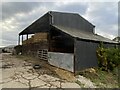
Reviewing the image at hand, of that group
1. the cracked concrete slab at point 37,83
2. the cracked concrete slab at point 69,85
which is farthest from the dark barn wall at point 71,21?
the cracked concrete slab at point 69,85

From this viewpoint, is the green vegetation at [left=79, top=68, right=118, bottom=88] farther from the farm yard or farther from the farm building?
the farm building

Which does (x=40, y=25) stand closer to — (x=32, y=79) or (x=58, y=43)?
(x=58, y=43)

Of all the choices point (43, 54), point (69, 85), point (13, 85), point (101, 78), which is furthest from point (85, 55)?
point (13, 85)

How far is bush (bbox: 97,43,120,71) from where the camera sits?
12414mm

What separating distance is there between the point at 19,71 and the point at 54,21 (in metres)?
5.39

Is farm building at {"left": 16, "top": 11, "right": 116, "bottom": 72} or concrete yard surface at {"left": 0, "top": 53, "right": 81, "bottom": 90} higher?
farm building at {"left": 16, "top": 11, "right": 116, "bottom": 72}

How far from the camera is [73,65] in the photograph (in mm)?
10203

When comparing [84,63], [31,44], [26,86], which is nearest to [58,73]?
[84,63]

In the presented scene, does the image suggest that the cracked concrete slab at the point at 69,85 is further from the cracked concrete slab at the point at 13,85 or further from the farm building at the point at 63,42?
the cracked concrete slab at the point at 13,85

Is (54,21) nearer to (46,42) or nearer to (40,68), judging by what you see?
(46,42)

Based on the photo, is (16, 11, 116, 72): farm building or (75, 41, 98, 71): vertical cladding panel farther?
Answer: (16, 11, 116, 72): farm building

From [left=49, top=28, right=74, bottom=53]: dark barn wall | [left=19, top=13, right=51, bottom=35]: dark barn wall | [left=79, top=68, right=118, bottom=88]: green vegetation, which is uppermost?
[left=19, top=13, right=51, bottom=35]: dark barn wall

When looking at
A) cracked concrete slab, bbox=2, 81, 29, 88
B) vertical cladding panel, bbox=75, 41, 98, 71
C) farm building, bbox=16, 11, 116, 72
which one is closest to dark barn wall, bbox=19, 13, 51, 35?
farm building, bbox=16, 11, 116, 72

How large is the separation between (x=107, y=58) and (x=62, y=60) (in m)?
3.77
